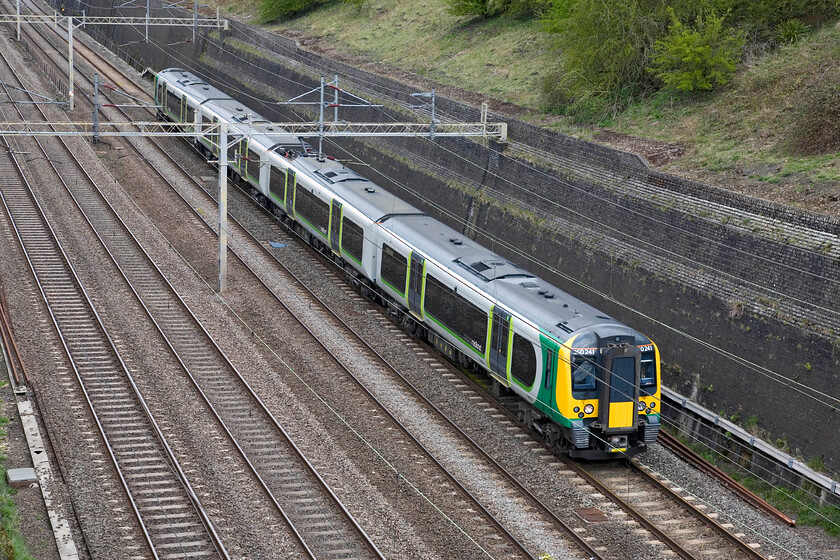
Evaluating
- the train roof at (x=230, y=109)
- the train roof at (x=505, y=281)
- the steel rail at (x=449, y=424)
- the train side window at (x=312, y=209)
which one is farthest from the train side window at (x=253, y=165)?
the train roof at (x=505, y=281)

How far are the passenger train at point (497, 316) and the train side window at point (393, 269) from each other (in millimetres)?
30

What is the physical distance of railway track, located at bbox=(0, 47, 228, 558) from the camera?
15.3m

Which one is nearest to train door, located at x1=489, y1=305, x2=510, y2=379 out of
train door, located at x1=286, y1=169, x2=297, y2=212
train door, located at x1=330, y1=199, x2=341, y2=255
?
train door, located at x1=330, y1=199, x2=341, y2=255

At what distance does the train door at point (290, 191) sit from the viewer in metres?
31.2

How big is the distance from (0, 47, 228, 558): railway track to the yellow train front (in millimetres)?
6789

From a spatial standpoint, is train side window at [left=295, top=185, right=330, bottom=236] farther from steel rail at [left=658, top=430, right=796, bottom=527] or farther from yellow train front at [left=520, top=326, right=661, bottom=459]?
steel rail at [left=658, top=430, right=796, bottom=527]

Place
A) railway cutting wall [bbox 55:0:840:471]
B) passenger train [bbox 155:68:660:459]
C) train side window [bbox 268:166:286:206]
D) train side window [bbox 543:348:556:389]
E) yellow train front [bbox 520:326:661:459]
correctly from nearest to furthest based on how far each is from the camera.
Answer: yellow train front [bbox 520:326:661:459], passenger train [bbox 155:68:660:459], train side window [bbox 543:348:556:389], railway cutting wall [bbox 55:0:840:471], train side window [bbox 268:166:286:206]

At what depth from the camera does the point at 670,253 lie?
23391 mm

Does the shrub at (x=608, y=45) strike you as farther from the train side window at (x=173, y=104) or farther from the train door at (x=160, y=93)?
the train door at (x=160, y=93)

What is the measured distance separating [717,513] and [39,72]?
181ft

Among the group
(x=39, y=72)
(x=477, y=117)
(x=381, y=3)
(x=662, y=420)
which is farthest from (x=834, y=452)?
(x=39, y=72)

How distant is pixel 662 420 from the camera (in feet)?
72.9

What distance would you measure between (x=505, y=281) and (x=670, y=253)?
16.4 ft

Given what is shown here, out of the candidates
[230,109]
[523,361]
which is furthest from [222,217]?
[230,109]
